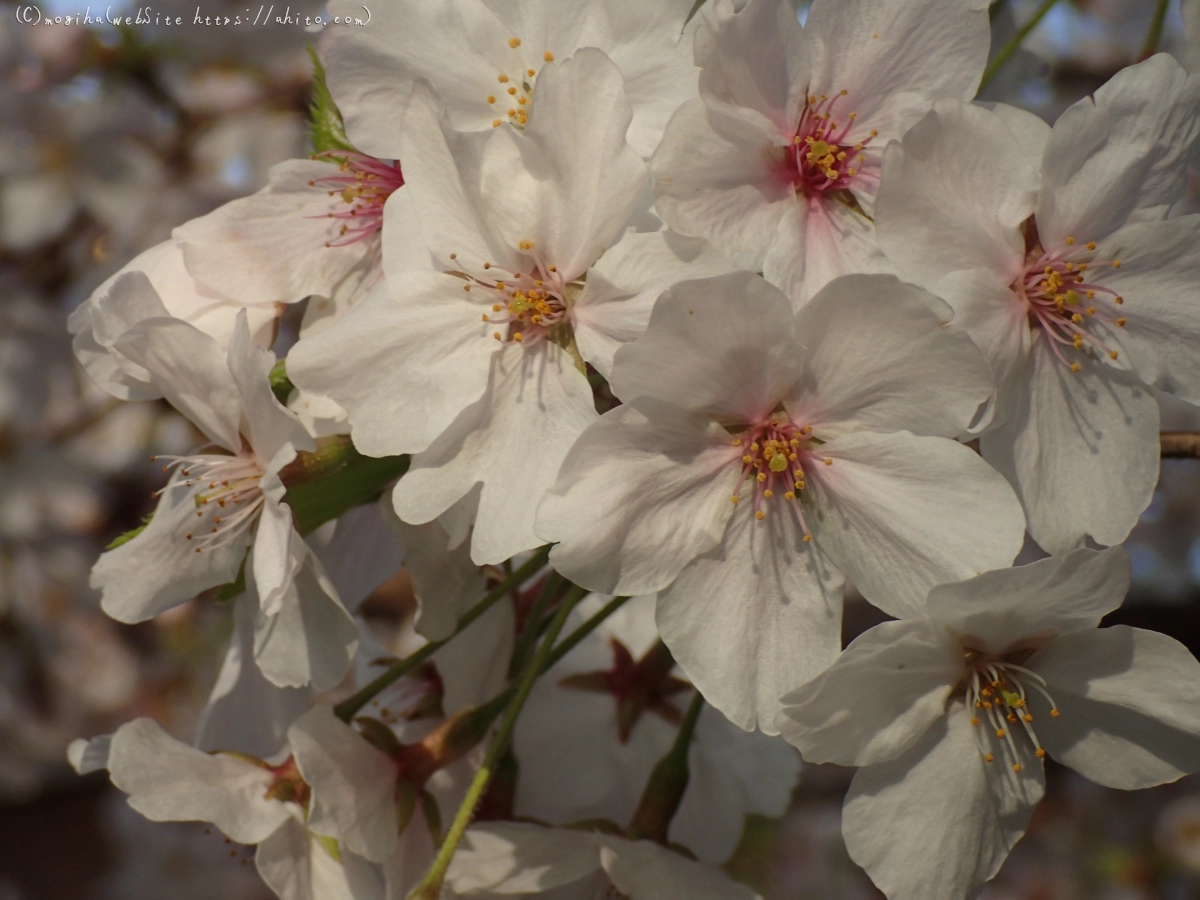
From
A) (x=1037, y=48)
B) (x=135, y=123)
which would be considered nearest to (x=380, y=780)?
(x=1037, y=48)

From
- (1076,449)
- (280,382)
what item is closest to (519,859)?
(280,382)

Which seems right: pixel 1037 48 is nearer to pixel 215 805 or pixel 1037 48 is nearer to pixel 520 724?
pixel 520 724

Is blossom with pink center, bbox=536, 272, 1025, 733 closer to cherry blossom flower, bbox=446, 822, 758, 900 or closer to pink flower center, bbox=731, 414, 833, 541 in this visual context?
pink flower center, bbox=731, 414, 833, 541

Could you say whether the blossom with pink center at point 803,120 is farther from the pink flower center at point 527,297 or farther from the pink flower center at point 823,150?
the pink flower center at point 527,297

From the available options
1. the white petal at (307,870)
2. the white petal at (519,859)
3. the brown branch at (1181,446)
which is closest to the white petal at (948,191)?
the brown branch at (1181,446)

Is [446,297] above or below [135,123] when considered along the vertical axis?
above

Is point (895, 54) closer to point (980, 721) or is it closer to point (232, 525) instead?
point (980, 721)

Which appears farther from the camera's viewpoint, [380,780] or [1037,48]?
[1037,48]
